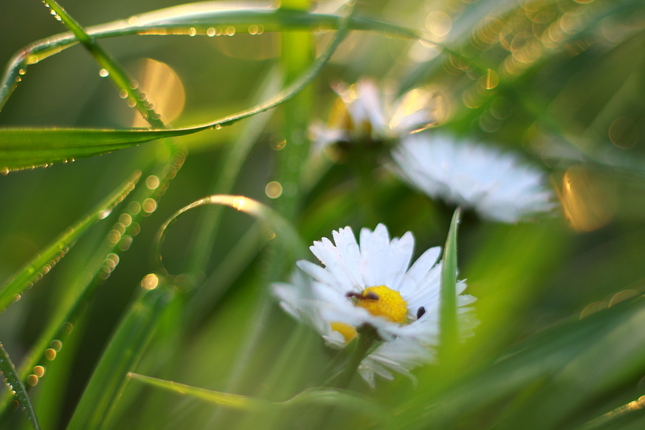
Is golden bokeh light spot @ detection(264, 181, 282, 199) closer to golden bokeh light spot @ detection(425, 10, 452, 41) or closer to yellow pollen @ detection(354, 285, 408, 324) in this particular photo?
yellow pollen @ detection(354, 285, 408, 324)

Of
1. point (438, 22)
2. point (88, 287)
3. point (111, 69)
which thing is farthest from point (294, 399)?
point (438, 22)

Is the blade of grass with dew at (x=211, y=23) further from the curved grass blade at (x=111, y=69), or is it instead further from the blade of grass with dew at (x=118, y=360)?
the blade of grass with dew at (x=118, y=360)

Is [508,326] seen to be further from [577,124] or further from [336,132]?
Result: [577,124]

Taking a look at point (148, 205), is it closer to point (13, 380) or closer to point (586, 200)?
point (13, 380)

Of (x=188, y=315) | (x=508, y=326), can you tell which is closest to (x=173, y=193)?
(x=188, y=315)

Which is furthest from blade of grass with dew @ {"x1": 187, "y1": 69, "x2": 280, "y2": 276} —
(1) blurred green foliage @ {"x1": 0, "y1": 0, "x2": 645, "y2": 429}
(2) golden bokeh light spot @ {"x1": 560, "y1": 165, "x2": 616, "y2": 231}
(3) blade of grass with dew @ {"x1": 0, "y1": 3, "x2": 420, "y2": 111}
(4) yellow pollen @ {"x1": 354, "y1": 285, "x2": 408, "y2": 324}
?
(2) golden bokeh light spot @ {"x1": 560, "y1": 165, "x2": 616, "y2": 231}

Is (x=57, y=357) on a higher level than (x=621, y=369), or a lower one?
lower
